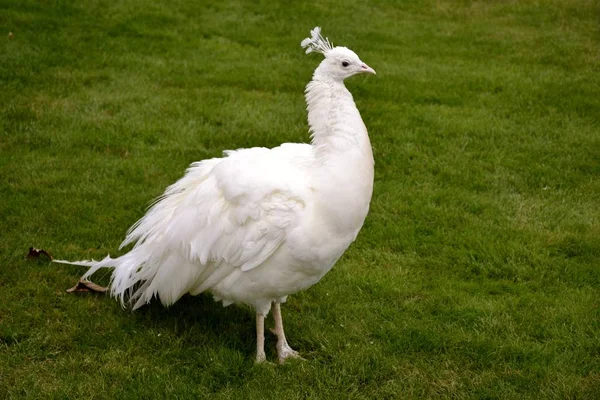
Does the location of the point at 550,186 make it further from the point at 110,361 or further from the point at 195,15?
the point at 195,15

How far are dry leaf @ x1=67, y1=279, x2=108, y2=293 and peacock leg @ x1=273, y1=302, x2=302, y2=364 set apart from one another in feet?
4.23

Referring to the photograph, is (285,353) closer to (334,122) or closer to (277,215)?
(277,215)

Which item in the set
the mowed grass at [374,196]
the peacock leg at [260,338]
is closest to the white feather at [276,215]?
the peacock leg at [260,338]

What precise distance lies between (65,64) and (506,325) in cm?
699

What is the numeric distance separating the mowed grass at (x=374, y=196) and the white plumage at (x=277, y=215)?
1.63ft

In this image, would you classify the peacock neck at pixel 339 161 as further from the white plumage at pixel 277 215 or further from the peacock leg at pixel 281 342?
the peacock leg at pixel 281 342

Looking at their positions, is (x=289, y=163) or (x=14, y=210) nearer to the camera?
(x=289, y=163)

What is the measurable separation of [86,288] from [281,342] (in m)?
1.53

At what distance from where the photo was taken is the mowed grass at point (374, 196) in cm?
465

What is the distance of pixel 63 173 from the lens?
276 inches

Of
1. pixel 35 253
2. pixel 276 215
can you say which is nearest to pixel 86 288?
pixel 35 253

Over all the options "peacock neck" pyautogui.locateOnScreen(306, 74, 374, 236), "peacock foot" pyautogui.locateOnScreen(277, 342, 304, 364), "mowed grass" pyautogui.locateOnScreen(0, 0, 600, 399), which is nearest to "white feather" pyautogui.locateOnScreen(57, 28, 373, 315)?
"peacock neck" pyautogui.locateOnScreen(306, 74, 374, 236)

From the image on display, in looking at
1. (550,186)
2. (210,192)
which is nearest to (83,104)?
(210,192)

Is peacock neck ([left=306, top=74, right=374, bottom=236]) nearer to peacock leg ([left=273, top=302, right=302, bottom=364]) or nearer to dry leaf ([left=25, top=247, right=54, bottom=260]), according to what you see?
peacock leg ([left=273, top=302, right=302, bottom=364])
